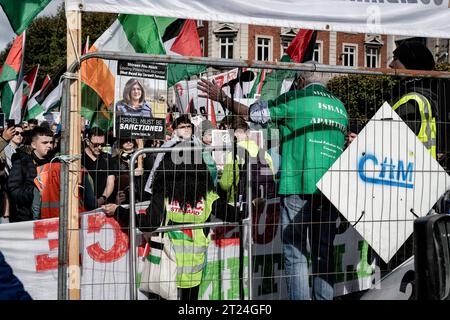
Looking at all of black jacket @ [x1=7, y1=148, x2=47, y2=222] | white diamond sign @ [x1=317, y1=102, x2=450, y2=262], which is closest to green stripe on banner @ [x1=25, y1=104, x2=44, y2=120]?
black jacket @ [x1=7, y1=148, x2=47, y2=222]

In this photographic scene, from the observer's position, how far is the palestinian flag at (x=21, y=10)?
19.1ft

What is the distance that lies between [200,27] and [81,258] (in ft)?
165

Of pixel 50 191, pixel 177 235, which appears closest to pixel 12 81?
pixel 50 191

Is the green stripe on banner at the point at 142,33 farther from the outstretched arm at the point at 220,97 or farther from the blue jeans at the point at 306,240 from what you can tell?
the blue jeans at the point at 306,240

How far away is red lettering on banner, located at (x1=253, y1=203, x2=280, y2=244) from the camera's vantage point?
6.88 m

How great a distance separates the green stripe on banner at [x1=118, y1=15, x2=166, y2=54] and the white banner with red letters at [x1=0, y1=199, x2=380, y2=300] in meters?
3.82

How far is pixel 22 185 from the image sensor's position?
7.85m

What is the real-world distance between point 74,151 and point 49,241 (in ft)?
5.71

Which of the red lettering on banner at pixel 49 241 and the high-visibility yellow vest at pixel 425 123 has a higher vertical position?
the high-visibility yellow vest at pixel 425 123

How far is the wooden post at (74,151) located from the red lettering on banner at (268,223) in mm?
1712

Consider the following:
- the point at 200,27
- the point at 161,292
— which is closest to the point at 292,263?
the point at 161,292

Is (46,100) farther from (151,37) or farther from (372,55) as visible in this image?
(372,55)

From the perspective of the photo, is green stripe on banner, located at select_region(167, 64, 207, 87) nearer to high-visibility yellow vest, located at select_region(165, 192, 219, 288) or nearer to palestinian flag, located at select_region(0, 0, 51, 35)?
high-visibility yellow vest, located at select_region(165, 192, 219, 288)

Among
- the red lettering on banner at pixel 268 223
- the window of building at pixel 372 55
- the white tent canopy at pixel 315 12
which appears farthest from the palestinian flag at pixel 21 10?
the window of building at pixel 372 55
